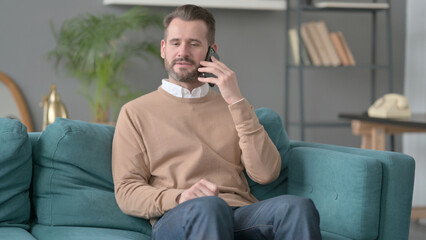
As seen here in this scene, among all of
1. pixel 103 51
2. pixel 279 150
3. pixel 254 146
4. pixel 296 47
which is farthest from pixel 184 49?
pixel 296 47

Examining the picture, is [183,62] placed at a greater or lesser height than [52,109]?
greater

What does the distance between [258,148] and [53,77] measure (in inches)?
82.4

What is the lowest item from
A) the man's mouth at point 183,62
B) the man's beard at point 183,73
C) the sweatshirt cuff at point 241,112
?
the sweatshirt cuff at point 241,112

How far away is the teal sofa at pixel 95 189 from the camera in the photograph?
178 cm

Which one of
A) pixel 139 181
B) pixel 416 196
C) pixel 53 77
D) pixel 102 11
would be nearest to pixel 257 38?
pixel 102 11

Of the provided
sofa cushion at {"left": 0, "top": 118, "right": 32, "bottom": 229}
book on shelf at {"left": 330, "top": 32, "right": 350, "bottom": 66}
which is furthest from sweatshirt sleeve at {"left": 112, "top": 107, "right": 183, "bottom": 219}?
book on shelf at {"left": 330, "top": 32, "right": 350, "bottom": 66}

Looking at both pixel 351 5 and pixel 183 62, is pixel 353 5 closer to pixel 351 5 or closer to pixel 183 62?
pixel 351 5

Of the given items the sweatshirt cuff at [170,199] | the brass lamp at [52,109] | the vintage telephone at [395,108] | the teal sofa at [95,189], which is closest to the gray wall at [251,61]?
the vintage telephone at [395,108]

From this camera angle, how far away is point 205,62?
6.28ft

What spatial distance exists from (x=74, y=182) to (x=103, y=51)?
5.09 ft

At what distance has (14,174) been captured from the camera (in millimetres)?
1791

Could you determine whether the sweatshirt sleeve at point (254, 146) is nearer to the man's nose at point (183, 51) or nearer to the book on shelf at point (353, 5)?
the man's nose at point (183, 51)

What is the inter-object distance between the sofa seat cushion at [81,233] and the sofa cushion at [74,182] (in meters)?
0.03

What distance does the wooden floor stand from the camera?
3336mm
